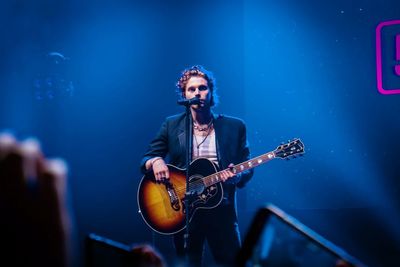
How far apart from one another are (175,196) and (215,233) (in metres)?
0.47

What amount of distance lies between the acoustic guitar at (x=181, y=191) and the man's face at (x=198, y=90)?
1.83 ft

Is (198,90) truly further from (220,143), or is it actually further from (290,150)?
(290,150)

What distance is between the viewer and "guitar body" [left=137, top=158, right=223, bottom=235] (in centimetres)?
416

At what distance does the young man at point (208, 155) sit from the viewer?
4.11m

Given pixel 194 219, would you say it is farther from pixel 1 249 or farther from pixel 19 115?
pixel 1 249

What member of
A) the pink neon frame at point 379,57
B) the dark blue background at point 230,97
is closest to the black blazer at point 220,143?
the dark blue background at point 230,97

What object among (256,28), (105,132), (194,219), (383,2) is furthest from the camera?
(105,132)

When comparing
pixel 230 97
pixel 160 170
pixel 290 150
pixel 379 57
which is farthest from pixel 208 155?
pixel 379 57

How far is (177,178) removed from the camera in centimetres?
427

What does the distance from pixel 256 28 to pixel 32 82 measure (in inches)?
103

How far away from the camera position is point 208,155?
14.0ft

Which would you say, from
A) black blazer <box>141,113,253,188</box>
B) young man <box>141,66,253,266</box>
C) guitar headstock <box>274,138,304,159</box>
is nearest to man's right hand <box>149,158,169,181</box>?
young man <box>141,66,253,266</box>

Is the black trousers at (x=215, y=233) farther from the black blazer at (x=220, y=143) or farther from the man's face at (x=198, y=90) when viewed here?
the man's face at (x=198, y=90)

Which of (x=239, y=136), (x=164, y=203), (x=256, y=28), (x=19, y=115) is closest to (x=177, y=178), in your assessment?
(x=164, y=203)
